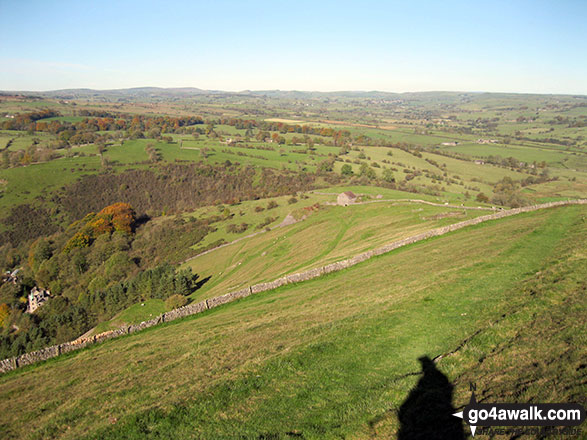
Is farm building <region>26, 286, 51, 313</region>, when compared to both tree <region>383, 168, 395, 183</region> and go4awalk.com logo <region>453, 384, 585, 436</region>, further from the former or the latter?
tree <region>383, 168, 395, 183</region>

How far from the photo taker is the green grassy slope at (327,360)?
10266mm

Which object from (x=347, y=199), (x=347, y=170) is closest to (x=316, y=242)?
(x=347, y=199)

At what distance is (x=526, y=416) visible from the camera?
791 cm

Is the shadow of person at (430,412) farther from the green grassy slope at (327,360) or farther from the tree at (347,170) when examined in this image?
the tree at (347,170)

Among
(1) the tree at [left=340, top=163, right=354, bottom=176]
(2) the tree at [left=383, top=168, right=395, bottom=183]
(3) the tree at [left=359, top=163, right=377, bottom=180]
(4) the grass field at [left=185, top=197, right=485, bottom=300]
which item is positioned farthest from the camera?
(1) the tree at [left=340, top=163, right=354, bottom=176]

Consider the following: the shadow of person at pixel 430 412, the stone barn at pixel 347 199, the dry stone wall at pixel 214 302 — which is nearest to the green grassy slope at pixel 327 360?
the shadow of person at pixel 430 412

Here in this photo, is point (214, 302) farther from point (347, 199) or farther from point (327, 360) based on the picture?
point (347, 199)

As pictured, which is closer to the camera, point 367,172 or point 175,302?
point 175,302

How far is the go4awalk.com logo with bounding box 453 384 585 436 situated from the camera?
7246mm

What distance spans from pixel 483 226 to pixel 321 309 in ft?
81.3

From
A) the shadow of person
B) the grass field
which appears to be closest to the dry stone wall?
the grass field

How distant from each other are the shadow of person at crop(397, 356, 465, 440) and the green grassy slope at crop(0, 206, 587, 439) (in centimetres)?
30

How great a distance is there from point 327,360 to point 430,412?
4.86m

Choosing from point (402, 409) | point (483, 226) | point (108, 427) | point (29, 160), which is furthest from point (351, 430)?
point (29, 160)
